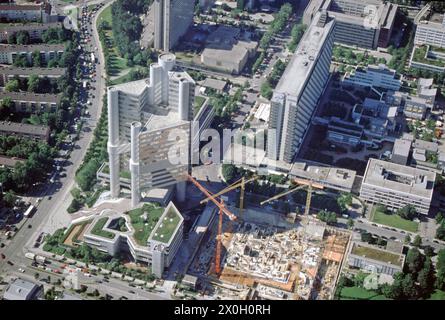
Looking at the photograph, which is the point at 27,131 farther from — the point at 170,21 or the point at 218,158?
the point at 170,21

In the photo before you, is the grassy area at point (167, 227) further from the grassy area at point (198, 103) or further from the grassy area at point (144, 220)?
the grassy area at point (198, 103)

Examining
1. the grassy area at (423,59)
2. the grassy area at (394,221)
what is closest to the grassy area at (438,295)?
the grassy area at (394,221)

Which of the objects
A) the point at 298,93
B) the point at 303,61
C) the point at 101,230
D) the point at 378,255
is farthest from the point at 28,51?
the point at 378,255

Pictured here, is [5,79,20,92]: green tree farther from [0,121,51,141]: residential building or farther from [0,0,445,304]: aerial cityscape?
[0,121,51,141]: residential building

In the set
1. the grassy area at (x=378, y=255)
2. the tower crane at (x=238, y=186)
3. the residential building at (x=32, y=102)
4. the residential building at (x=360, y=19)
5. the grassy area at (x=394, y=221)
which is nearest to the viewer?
the grassy area at (x=378, y=255)

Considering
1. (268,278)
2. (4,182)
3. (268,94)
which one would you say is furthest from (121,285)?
(268,94)

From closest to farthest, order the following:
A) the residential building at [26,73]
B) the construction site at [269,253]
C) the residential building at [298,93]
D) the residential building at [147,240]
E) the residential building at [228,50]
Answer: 1. the residential building at [147,240]
2. the construction site at [269,253]
3. the residential building at [298,93]
4. the residential building at [26,73]
5. the residential building at [228,50]

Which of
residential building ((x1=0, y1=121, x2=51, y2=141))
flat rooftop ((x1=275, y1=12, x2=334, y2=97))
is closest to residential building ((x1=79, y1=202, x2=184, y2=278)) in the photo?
residential building ((x1=0, y1=121, x2=51, y2=141))
